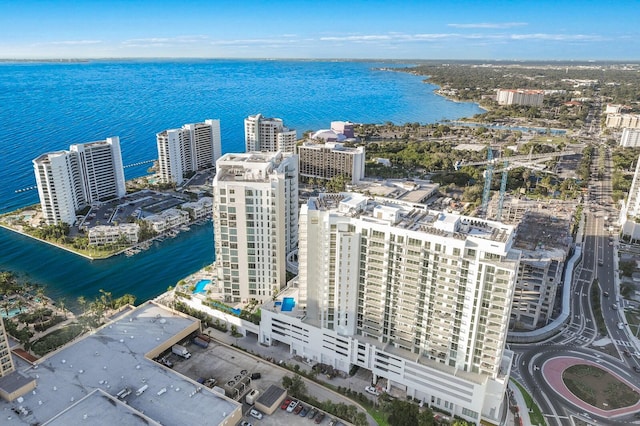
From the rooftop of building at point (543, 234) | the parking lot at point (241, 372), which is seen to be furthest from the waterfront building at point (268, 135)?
the parking lot at point (241, 372)

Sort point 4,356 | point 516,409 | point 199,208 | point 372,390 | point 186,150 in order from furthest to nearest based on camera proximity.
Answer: point 186,150 < point 199,208 < point 372,390 < point 516,409 < point 4,356

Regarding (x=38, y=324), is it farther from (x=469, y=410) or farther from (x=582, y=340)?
Result: (x=582, y=340)

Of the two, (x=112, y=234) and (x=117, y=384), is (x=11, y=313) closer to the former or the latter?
(x=112, y=234)

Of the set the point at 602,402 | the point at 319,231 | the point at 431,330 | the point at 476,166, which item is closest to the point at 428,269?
the point at 431,330

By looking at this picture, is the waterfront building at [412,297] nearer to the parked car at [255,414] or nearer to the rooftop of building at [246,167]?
the parked car at [255,414]

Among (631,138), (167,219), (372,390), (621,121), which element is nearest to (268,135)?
(167,219)

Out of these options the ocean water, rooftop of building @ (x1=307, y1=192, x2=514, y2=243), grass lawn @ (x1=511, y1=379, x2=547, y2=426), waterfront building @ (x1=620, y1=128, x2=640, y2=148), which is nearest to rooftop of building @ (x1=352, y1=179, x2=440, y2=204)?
the ocean water

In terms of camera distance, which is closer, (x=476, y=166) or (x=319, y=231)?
(x=319, y=231)
